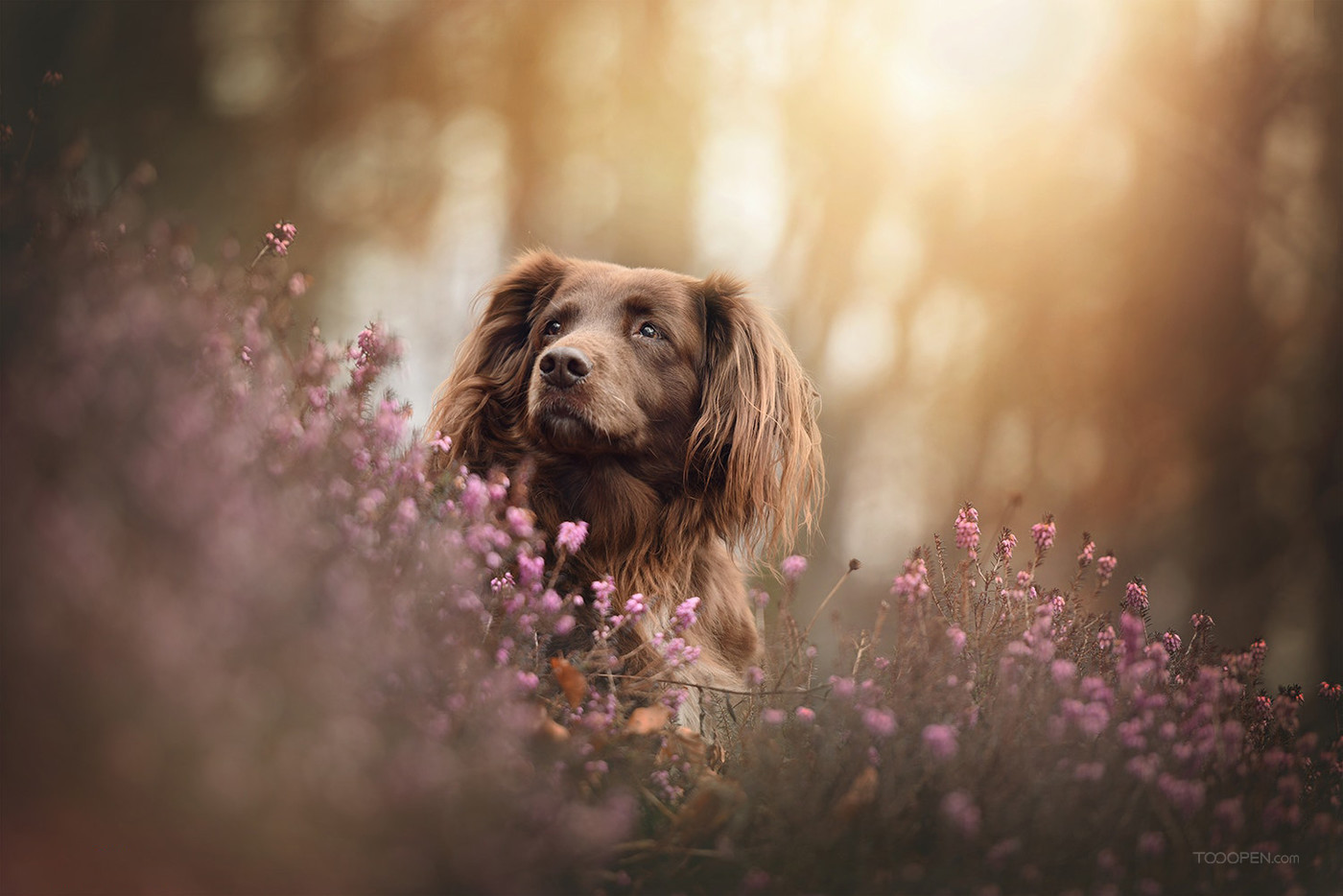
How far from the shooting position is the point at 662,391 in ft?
11.1

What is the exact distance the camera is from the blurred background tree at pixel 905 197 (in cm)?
321

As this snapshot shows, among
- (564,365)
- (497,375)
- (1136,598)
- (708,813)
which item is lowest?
(708,813)

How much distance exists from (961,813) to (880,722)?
244mm

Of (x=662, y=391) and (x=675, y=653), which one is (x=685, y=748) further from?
(x=662, y=391)

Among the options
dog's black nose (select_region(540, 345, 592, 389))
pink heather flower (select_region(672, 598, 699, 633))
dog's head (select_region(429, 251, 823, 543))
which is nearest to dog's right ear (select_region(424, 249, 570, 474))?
dog's head (select_region(429, 251, 823, 543))

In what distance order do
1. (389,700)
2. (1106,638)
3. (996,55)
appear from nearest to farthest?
(389,700)
(1106,638)
(996,55)

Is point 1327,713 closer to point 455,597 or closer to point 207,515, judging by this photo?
point 455,597

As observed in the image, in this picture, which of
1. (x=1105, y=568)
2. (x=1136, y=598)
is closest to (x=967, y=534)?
(x=1105, y=568)

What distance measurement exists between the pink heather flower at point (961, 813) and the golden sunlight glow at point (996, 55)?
411 cm

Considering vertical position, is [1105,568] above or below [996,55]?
below

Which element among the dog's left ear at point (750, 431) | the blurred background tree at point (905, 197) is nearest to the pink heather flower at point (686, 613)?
the dog's left ear at point (750, 431)

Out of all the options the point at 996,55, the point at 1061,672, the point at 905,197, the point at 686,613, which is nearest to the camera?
the point at 1061,672

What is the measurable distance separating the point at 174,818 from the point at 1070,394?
693 cm

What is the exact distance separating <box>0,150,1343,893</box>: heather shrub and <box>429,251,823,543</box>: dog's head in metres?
0.79
